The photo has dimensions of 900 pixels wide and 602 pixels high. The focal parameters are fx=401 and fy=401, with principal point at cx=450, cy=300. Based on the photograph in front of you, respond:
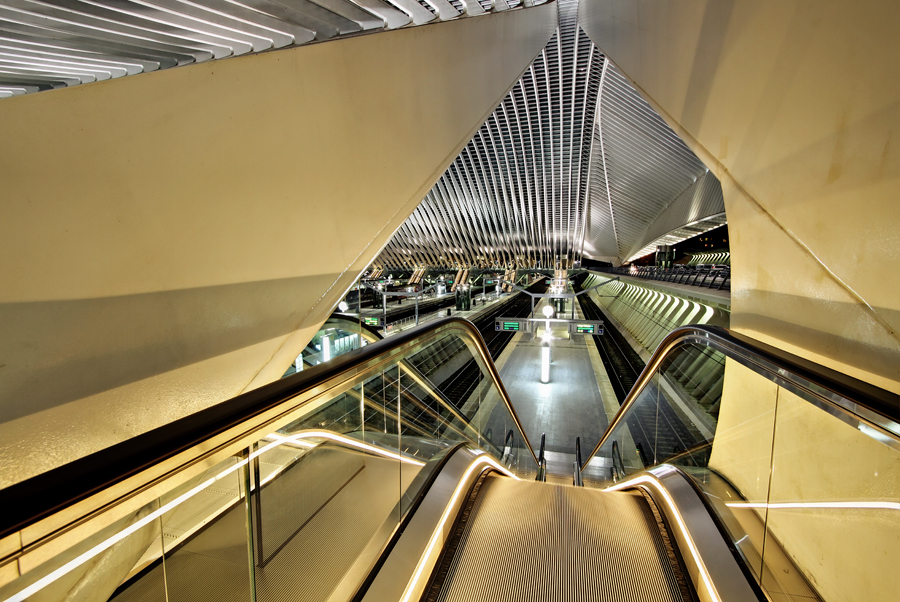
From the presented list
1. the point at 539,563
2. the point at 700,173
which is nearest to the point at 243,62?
the point at 539,563

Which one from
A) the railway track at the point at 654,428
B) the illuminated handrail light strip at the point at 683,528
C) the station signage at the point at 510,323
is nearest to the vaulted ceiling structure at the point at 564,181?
the station signage at the point at 510,323

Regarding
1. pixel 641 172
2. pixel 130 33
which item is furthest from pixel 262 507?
pixel 641 172

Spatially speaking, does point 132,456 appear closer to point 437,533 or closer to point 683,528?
point 437,533

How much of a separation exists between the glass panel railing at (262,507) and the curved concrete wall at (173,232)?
5.30ft

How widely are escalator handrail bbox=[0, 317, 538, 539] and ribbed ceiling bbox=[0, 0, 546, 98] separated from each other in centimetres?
237

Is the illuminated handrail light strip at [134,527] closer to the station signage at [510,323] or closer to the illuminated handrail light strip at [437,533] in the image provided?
the illuminated handrail light strip at [437,533]

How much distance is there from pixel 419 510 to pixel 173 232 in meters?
2.31

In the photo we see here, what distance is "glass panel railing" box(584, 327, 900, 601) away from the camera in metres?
1.20

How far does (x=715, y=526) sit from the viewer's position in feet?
6.02

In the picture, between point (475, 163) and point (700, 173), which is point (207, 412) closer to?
point (700, 173)

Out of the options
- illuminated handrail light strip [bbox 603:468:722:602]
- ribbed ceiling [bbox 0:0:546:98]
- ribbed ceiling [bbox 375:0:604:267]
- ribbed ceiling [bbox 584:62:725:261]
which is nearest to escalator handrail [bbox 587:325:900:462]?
illuminated handrail light strip [bbox 603:468:722:602]

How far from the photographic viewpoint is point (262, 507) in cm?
120

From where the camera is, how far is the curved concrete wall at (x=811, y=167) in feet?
7.02

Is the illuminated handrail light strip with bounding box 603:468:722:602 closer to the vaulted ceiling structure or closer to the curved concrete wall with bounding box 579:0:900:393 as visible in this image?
the curved concrete wall with bounding box 579:0:900:393
